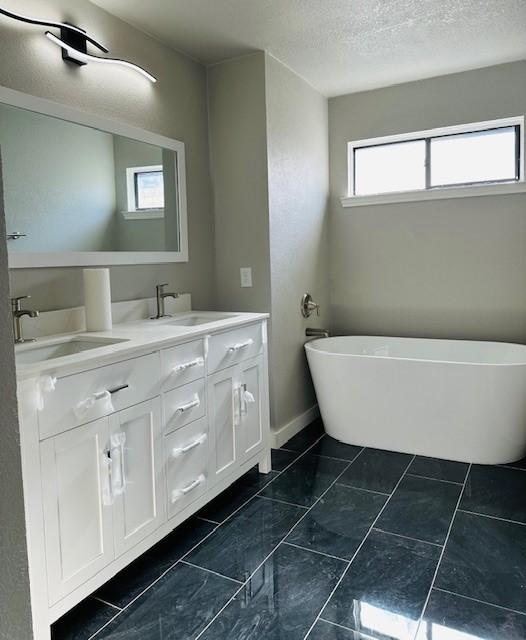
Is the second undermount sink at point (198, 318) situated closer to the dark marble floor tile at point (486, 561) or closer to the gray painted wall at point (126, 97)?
the gray painted wall at point (126, 97)

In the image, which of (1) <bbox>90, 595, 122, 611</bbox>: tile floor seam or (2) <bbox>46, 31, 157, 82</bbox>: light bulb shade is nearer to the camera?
(1) <bbox>90, 595, 122, 611</bbox>: tile floor seam

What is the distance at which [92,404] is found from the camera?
1.64m

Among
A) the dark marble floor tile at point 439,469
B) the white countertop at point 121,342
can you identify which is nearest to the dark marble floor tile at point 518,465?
the dark marble floor tile at point 439,469

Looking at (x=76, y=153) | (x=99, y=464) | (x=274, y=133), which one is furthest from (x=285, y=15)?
(x=99, y=464)

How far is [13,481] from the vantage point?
71cm

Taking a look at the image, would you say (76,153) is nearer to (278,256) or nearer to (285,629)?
(278,256)

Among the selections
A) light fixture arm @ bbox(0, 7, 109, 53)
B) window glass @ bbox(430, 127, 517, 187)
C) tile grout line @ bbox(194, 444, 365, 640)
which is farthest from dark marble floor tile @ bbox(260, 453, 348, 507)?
light fixture arm @ bbox(0, 7, 109, 53)

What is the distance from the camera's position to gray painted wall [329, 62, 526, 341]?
3332 mm

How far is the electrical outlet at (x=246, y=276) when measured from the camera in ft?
10.2

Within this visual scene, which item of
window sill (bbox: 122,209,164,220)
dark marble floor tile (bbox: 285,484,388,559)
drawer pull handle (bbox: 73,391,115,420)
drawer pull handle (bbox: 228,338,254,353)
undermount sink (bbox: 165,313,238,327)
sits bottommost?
dark marble floor tile (bbox: 285,484,388,559)

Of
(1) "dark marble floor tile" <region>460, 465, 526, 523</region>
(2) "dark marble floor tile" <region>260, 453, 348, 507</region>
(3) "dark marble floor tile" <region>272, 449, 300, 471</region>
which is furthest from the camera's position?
(3) "dark marble floor tile" <region>272, 449, 300, 471</region>

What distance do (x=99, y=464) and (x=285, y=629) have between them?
78 cm

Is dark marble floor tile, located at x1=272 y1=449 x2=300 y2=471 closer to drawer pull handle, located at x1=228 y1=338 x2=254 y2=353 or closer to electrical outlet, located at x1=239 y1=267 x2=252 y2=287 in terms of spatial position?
drawer pull handle, located at x1=228 y1=338 x2=254 y2=353

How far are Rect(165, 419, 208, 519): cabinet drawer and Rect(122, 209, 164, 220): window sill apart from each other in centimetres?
108
